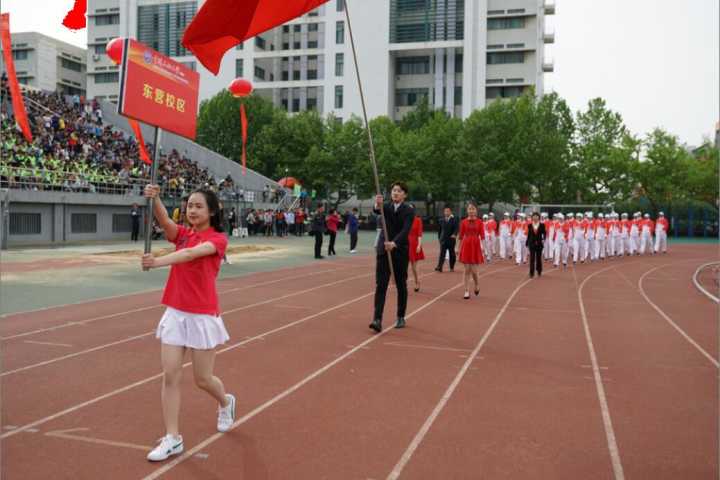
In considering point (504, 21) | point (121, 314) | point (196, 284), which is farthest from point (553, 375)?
point (504, 21)

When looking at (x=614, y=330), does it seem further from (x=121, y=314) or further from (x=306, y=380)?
(x=121, y=314)

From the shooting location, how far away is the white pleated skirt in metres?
4.25

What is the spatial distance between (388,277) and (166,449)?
5035 millimetres

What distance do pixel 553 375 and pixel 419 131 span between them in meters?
51.1

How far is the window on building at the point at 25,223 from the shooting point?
992 inches

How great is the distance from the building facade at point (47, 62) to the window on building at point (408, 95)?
4100 centimetres

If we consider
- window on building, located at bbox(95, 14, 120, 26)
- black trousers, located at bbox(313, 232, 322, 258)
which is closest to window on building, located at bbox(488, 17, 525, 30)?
window on building, located at bbox(95, 14, 120, 26)

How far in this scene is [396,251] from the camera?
9.02 meters

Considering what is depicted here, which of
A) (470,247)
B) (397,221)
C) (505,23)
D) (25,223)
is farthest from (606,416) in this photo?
(505,23)

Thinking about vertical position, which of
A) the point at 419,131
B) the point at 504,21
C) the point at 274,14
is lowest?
the point at 274,14

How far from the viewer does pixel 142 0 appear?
69.5 m

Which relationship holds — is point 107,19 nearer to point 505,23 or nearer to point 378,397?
point 505,23

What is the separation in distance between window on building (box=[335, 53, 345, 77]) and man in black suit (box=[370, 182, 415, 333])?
59875mm

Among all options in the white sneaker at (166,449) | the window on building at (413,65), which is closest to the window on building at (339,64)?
the window on building at (413,65)
